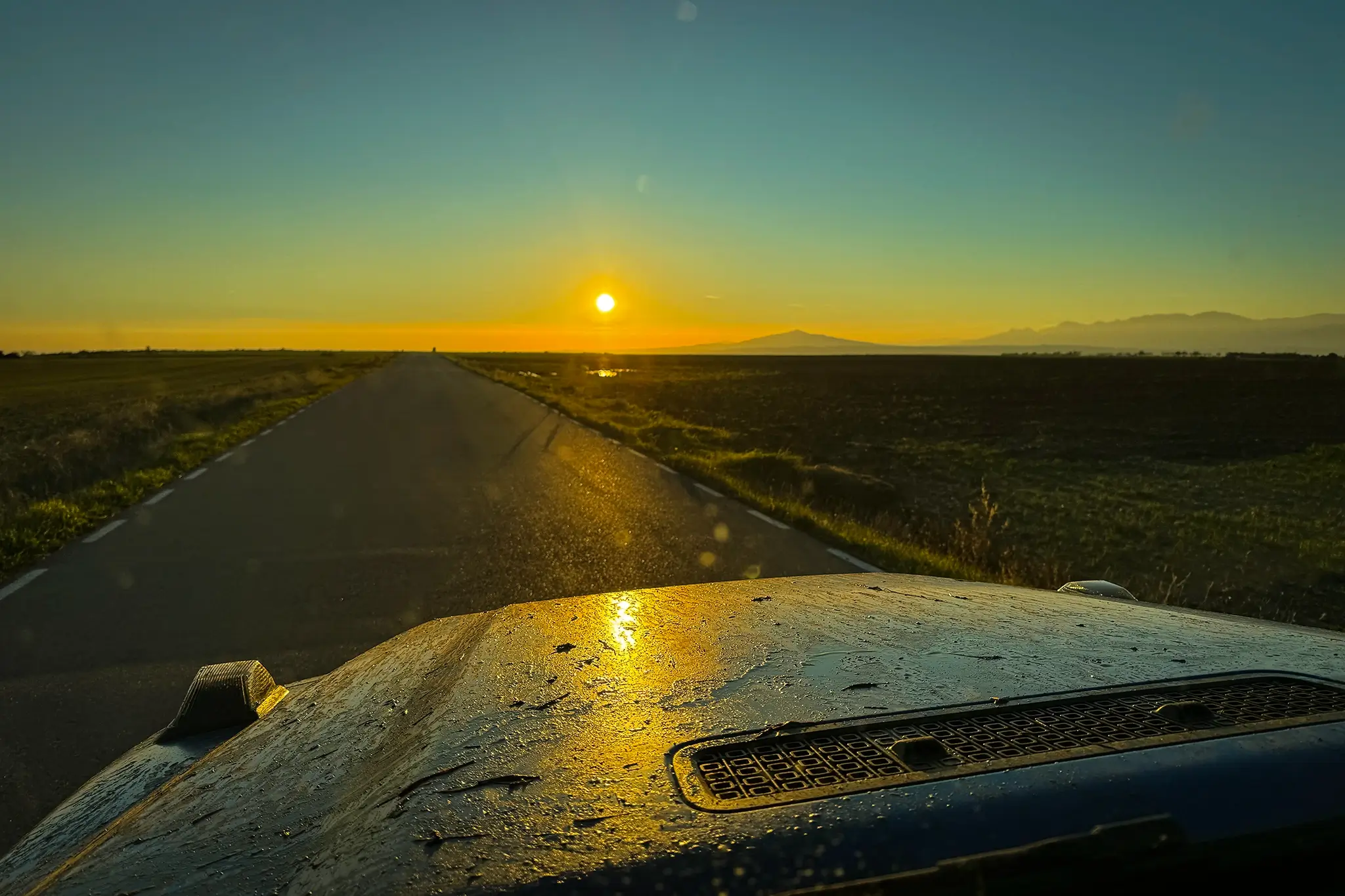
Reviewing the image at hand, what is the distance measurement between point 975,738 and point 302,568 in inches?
287

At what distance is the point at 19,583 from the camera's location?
746 centimetres

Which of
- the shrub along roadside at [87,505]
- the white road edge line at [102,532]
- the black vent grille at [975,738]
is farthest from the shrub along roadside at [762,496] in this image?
the shrub along roadside at [87,505]

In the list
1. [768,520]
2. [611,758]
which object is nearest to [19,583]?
[768,520]

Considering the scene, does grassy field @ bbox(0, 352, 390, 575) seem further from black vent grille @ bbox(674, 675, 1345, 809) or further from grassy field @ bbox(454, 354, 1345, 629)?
black vent grille @ bbox(674, 675, 1345, 809)

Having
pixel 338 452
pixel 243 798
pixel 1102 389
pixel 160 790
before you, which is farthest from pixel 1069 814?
pixel 1102 389

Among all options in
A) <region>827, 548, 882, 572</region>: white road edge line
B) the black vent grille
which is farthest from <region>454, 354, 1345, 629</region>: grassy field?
the black vent grille

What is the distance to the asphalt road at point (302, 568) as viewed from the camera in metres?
4.73

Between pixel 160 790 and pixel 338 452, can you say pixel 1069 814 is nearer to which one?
pixel 160 790

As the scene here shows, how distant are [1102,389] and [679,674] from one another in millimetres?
59229

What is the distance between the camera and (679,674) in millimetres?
2109

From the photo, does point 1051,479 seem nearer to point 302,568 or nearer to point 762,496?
point 762,496

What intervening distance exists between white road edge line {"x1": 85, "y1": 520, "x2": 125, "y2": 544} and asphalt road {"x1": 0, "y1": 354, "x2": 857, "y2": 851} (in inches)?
5.2

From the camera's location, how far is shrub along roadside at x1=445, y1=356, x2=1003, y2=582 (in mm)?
8000

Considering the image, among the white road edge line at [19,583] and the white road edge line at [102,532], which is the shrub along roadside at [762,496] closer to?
the white road edge line at [19,583]
